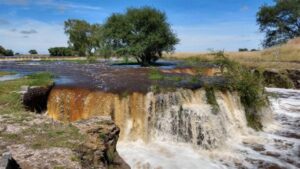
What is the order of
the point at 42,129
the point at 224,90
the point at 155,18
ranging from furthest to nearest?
1. the point at 155,18
2. the point at 224,90
3. the point at 42,129

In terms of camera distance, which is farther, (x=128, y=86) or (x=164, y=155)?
(x=128, y=86)

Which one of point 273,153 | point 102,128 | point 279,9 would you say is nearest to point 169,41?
point 279,9

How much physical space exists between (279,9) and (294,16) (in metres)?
2.60

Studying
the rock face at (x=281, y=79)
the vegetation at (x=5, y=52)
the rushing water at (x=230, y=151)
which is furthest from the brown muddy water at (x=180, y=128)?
the vegetation at (x=5, y=52)

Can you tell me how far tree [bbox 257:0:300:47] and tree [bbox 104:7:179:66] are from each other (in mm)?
21714

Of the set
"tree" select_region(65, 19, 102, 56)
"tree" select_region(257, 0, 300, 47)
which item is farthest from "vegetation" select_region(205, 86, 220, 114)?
"tree" select_region(65, 19, 102, 56)

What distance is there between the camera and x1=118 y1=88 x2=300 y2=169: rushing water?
12.4m

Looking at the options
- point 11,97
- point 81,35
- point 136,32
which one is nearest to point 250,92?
point 11,97

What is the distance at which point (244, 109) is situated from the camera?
1848 cm

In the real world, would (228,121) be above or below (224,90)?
below

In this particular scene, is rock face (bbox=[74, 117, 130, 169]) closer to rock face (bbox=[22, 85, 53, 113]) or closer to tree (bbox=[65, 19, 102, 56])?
rock face (bbox=[22, 85, 53, 113])

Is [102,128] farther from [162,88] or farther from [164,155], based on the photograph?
[162,88]

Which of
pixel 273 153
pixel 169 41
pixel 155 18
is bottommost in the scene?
pixel 273 153

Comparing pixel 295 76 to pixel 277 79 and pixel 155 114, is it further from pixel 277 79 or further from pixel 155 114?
pixel 155 114
